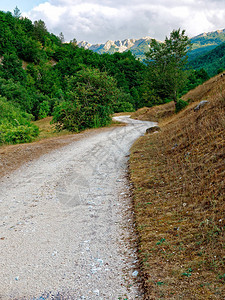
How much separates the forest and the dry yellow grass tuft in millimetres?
10624

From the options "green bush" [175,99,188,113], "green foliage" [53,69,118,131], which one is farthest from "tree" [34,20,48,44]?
"green bush" [175,99,188,113]

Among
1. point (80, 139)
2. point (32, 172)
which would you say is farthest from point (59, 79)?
point (32, 172)

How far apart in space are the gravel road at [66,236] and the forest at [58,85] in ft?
28.1

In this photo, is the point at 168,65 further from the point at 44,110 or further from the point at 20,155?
the point at 44,110

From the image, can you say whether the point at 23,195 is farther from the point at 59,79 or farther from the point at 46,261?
the point at 59,79

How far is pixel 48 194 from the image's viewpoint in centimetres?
591

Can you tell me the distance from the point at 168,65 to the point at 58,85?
53.1 metres

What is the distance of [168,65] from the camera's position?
24672 millimetres

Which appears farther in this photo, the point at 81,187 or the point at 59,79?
the point at 59,79

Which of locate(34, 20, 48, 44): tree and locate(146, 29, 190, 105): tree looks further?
locate(34, 20, 48, 44): tree

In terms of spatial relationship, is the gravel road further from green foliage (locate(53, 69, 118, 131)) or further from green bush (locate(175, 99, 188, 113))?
green bush (locate(175, 99, 188, 113))

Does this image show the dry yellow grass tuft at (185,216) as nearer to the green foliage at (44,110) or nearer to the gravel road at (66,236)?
the gravel road at (66,236)

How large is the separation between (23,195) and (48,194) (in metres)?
0.65

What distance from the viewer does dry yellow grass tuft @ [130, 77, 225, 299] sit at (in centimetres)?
269
